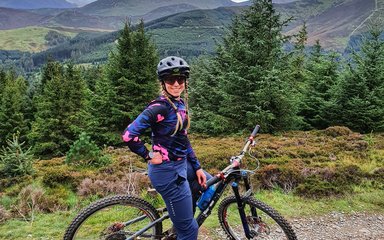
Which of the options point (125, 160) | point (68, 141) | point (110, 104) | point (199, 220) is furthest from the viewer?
point (68, 141)

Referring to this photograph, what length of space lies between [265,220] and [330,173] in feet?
15.2

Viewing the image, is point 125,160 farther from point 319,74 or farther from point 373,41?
point 373,41

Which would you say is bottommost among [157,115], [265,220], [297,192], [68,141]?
[68,141]

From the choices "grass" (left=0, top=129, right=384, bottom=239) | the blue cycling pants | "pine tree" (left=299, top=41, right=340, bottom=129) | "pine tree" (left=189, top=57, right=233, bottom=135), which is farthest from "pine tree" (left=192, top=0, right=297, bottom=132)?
the blue cycling pants

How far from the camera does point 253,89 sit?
17828mm

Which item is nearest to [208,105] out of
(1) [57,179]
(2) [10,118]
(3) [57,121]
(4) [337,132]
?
(4) [337,132]

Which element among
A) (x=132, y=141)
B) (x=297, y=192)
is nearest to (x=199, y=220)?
(x=132, y=141)

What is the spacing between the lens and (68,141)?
26469 mm

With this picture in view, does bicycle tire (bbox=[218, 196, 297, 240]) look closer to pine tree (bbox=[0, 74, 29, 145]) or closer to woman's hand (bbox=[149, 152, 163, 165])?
woman's hand (bbox=[149, 152, 163, 165])

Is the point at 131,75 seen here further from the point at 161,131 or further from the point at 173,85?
the point at 161,131

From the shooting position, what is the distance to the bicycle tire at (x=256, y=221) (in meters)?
4.41

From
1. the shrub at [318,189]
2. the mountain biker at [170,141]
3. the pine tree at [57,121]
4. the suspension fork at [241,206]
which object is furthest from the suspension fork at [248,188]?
the pine tree at [57,121]

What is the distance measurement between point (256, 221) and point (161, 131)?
213 cm

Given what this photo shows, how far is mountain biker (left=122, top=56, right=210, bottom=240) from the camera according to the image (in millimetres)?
3529
